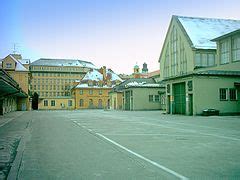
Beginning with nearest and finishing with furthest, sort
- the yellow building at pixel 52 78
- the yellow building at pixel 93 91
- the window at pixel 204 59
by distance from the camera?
the window at pixel 204 59 → the yellow building at pixel 93 91 → the yellow building at pixel 52 78

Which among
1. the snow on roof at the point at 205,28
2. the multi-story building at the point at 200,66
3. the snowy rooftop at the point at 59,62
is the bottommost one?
the multi-story building at the point at 200,66

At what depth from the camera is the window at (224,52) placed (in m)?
42.2

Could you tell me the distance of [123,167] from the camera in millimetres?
7480

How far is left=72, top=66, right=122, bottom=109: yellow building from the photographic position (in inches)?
3787

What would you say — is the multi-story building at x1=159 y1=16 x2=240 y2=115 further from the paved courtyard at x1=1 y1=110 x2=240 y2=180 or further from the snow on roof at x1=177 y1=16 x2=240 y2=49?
the paved courtyard at x1=1 y1=110 x2=240 y2=180

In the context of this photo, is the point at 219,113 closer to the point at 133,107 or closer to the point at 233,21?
the point at 133,107

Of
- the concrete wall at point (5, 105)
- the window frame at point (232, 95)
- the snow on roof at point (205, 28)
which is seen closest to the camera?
the window frame at point (232, 95)

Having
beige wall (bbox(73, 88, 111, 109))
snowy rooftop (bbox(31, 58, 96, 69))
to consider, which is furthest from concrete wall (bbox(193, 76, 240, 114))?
snowy rooftop (bbox(31, 58, 96, 69))

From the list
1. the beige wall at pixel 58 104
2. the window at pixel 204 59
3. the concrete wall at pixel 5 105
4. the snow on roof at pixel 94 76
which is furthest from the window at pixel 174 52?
the beige wall at pixel 58 104

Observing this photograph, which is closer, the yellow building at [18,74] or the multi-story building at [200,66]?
the multi-story building at [200,66]

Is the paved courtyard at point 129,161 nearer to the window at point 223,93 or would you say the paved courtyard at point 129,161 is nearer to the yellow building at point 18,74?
the window at point 223,93

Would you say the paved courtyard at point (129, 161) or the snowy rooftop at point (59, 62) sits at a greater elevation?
the snowy rooftop at point (59, 62)

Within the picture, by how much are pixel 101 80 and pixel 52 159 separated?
3650 inches

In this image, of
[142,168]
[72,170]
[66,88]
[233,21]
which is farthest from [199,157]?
[66,88]
